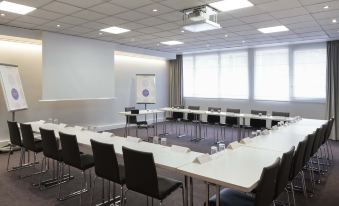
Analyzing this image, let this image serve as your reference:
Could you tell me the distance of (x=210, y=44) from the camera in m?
8.12

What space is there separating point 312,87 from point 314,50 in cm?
114

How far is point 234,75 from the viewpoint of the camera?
9.34 metres

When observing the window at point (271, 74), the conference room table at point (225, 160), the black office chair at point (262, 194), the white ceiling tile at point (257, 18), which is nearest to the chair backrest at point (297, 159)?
the conference room table at point (225, 160)

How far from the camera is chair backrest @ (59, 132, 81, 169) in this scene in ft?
9.81

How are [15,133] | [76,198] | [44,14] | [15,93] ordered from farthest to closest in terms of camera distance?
[15,93]
[44,14]
[15,133]
[76,198]

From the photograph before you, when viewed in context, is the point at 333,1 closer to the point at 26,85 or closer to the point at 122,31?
the point at 122,31

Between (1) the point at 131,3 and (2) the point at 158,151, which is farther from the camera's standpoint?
(1) the point at 131,3

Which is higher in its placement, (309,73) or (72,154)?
(309,73)

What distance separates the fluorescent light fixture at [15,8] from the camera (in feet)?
14.1

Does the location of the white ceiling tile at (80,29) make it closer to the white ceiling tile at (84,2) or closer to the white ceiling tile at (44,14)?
the white ceiling tile at (44,14)

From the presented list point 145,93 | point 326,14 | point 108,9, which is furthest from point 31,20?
point 326,14

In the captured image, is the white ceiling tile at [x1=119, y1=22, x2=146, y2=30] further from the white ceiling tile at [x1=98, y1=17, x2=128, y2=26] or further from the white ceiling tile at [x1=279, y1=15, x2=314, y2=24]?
the white ceiling tile at [x1=279, y1=15, x2=314, y2=24]

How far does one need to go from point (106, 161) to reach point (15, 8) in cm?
374

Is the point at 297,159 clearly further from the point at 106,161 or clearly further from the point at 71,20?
the point at 71,20
